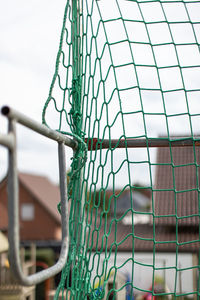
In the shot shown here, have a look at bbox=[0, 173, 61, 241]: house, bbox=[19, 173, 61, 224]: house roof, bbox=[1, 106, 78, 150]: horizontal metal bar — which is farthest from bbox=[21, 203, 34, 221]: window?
bbox=[1, 106, 78, 150]: horizontal metal bar

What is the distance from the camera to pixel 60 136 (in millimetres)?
1826

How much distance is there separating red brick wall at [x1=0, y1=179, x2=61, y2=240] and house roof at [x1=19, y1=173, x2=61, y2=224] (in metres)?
0.21

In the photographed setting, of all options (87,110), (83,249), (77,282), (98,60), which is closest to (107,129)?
(87,110)

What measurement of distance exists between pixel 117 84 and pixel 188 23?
0.58 meters

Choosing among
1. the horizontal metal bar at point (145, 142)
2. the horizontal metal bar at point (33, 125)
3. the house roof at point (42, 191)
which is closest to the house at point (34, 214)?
the house roof at point (42, 191)

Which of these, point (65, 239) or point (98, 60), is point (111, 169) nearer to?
point (98, 60)

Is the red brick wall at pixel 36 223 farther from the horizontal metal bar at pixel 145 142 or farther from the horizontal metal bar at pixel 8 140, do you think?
the horizontal metal bar at pixel 8 140

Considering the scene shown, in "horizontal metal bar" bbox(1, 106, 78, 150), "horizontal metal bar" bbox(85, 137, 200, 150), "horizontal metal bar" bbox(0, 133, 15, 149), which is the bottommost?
"horizontal metal bar" bbox(0, 133, 15, 149)

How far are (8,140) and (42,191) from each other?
28.7 m

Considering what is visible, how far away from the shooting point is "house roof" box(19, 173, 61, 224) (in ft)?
90.9

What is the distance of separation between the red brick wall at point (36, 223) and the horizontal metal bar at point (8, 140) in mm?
26206

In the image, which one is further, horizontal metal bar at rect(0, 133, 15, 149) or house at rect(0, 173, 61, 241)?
house at rect(0, 173, 61, 241)

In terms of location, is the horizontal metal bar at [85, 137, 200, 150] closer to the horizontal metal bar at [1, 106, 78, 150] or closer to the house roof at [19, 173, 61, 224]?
the horizontal metal bar at [1, 106, 78, 150]

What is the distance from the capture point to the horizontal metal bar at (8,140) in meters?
1.17
